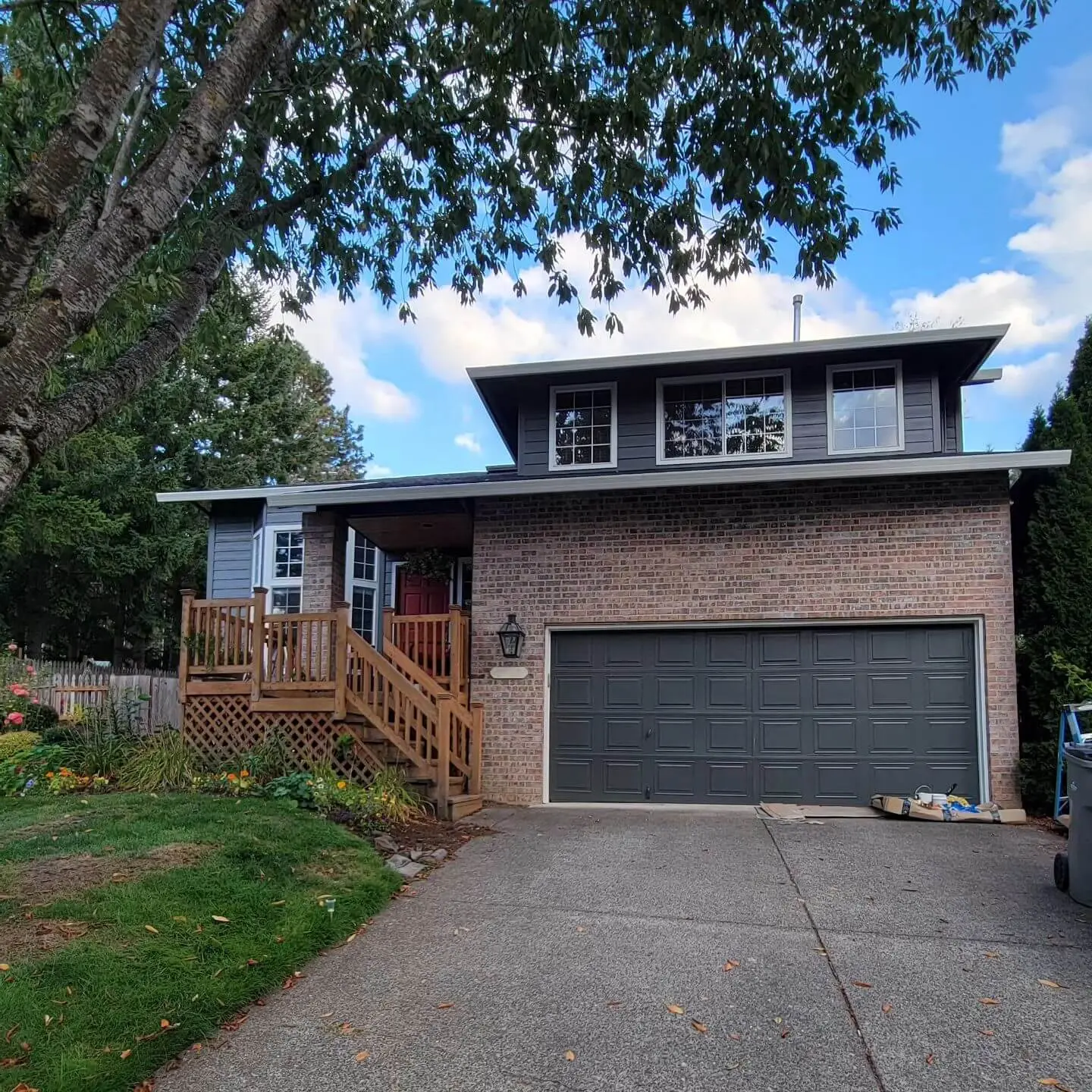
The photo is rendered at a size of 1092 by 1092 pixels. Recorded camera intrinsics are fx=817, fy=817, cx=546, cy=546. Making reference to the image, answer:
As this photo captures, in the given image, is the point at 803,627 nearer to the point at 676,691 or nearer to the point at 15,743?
the point at 676,691

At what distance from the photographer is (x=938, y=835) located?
7535mm

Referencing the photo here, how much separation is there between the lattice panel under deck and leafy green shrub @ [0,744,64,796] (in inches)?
53.5

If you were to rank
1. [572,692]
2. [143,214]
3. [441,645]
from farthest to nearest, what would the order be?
[441,645] < [572,692] < [143,214]

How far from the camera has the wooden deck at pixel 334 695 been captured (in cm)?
855

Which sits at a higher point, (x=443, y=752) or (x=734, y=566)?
(x=734, y=566)

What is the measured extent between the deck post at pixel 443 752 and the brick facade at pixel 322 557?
285cm

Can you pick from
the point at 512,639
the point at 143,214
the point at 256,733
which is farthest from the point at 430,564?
the point at 143,214

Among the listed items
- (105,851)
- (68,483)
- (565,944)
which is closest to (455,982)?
(565,944)

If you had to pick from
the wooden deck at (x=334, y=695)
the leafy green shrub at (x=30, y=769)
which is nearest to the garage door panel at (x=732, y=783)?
the wooden deck at (x=334, y=695)

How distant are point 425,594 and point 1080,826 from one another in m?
9.64

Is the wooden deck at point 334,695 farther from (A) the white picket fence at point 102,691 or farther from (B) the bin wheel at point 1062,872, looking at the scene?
(B) the bin wheel at point 1062,872

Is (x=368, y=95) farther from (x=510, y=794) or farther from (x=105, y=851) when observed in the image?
(x=510, y=794)

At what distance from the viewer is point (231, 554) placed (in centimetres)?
1631

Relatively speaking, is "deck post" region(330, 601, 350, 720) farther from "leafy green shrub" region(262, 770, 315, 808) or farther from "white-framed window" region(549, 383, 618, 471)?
"white-framed window" region(549, 383, 618, 471)
